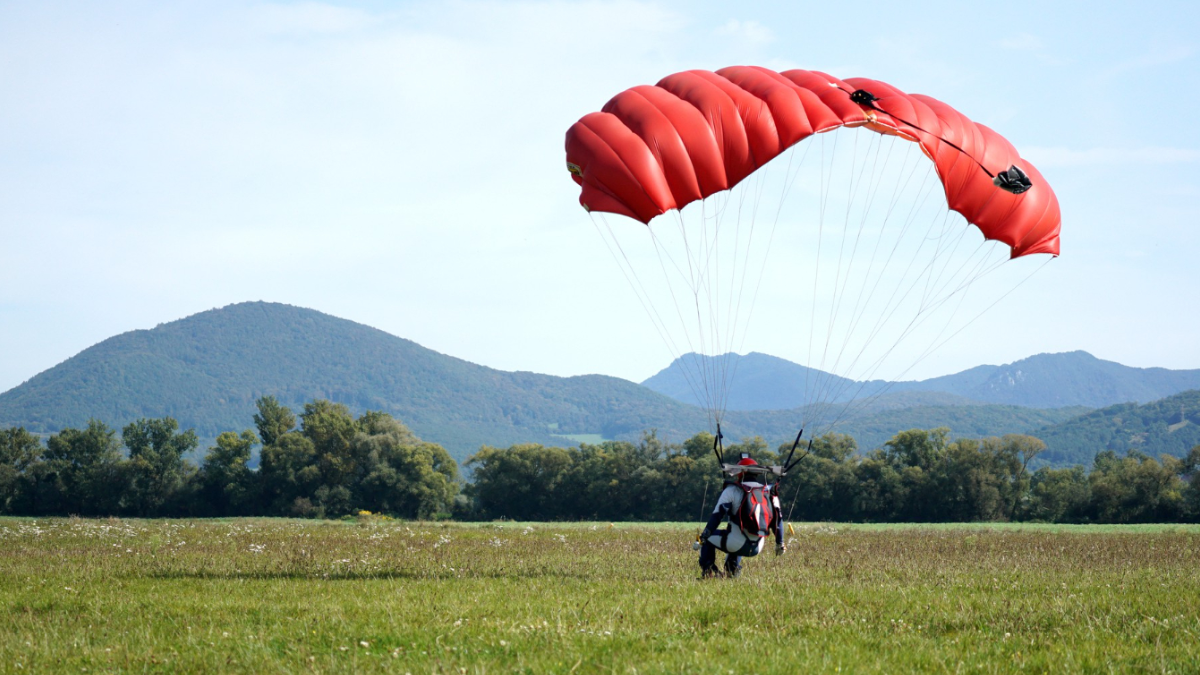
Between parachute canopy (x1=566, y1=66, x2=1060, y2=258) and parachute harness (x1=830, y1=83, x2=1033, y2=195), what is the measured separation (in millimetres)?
16

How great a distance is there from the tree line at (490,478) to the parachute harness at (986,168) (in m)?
43.9

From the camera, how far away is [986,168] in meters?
14.6

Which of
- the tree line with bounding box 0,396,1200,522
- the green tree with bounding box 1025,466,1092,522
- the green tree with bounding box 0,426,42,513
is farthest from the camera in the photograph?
the green tree with bounding box 0,426,42,513

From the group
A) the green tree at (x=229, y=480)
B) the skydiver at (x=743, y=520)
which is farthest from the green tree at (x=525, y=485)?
the skydiver at (x=743, y=520)

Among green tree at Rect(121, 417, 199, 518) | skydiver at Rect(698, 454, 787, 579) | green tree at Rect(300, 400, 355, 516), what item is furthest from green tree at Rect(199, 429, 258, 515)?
skydiver at Rect(698, 454, 787, 579)

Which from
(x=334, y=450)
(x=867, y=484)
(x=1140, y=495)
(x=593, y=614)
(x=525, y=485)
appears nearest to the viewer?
(x=593, y=614)

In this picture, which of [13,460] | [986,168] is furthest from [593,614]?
[13,460]

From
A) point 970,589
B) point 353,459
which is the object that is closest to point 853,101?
point 970,589

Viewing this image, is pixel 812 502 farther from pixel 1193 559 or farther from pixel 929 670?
pixel 929 670

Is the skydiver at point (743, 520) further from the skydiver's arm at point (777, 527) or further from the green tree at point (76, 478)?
the green tree at point (76, 478)

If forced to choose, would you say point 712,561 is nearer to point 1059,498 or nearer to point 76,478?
point 1059,498

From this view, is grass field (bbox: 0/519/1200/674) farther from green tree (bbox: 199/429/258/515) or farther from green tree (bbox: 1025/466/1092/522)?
green tree (bbox: 199/429/258/515)

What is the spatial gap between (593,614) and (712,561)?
438cm

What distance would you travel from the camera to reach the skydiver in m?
12.1
